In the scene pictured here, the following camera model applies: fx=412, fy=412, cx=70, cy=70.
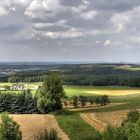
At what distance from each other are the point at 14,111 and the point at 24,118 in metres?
29.1

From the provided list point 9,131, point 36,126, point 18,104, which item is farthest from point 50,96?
point 9,131

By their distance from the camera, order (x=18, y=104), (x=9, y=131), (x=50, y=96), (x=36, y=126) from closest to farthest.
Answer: (x=9, y=131) → (x=36, y=126) → (x=50, y=96) → (x=18, y=104)

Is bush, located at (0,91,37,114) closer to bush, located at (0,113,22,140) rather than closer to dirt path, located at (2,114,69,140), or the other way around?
dirt path, located at (2,114,69,140)

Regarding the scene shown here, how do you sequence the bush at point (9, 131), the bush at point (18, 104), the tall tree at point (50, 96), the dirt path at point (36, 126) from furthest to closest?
the bush at point (18, 104) → the tall tree at point (50, 96) → the dirt path at point (36, 126) → the bush at point (9, 131)

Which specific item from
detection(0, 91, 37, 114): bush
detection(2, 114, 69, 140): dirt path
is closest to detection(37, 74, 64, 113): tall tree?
detection(0, 91, 37, 114): bush

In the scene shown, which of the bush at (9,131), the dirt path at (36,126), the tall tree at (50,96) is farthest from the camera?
the tall tree at (50,96)

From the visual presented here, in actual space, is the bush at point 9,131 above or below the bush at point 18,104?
above

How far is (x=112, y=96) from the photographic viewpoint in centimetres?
17488

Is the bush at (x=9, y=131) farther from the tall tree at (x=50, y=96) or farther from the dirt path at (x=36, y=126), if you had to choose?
the tall tree at (x=50, y=96)

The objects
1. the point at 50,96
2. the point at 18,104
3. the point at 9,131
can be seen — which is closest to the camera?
the point at 9,131

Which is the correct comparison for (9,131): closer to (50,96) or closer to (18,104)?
(50,96)

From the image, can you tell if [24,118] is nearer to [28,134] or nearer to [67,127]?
[67,127]

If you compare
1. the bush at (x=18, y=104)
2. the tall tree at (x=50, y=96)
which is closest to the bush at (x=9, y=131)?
the tall tree at (x=50, y=96)

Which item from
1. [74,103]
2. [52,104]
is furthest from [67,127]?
[74,103]
